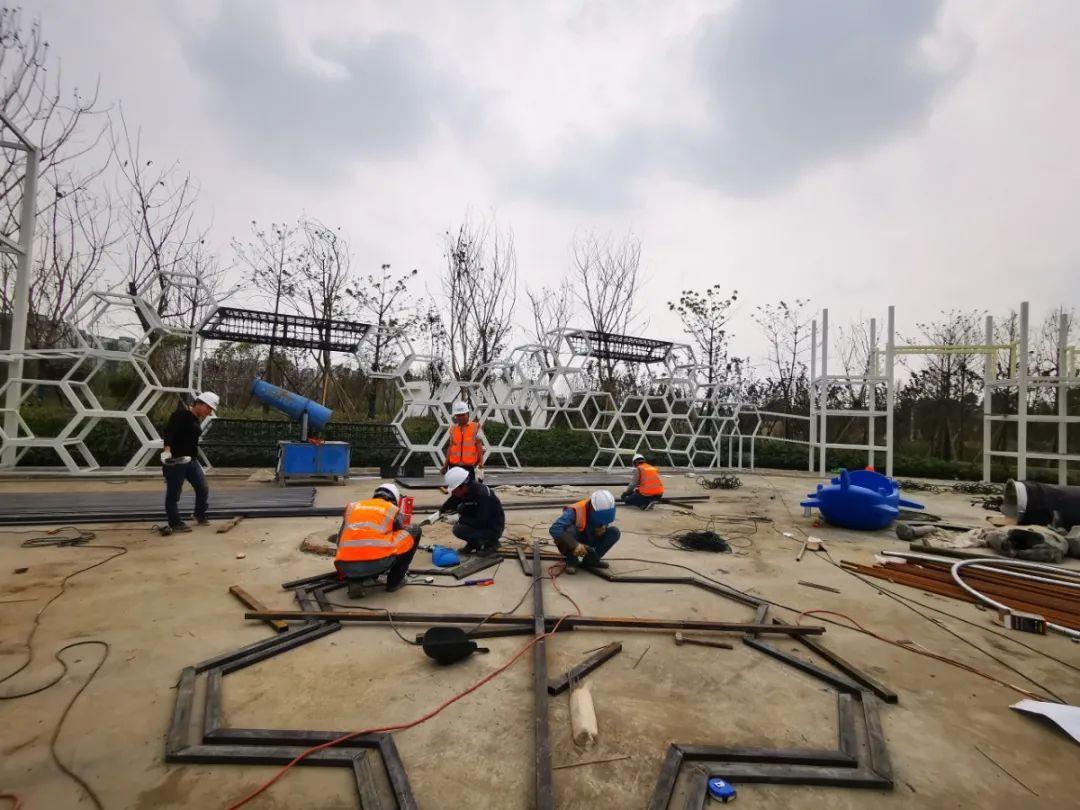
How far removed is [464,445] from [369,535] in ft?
11.2

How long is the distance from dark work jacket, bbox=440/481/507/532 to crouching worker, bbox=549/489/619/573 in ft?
2.37

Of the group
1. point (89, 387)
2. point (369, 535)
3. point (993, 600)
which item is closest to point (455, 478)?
point (369, 535)

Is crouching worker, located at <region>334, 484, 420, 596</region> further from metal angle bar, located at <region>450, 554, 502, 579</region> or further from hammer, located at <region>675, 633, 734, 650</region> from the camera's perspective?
hammer, located at <region>675, 633, 734, 650</region>

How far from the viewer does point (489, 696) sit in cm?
274

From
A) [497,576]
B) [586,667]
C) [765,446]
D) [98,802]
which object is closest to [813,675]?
[586,667]

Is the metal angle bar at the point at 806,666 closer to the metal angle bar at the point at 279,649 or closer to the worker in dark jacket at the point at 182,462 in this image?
the metal angle bar at the point at 279,649

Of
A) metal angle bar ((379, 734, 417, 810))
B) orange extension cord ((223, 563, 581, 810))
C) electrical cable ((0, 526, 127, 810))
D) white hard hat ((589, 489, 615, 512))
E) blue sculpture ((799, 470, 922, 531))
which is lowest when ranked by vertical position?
electrical cable ((0, 526, 127, 810))

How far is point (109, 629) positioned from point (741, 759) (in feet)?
12.4

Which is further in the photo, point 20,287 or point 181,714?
point 20,287

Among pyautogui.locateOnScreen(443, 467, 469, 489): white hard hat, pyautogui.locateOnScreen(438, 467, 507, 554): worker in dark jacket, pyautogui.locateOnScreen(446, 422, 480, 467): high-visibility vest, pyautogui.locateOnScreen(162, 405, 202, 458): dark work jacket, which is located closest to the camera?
pyautogui.locateOnScreen(443, 467, 469, 489): white hard hat

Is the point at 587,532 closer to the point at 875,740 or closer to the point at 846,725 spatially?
the point at 846,725

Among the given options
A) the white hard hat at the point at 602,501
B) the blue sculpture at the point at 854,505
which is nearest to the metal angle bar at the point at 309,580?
the white hard hat at the point at 602,501

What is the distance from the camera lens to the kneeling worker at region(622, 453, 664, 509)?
8.72 metres

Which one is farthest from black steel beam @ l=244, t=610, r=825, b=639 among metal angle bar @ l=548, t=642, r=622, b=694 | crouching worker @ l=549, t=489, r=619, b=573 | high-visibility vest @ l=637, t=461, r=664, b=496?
high-visibility vest @ l=637, t=461, r=664, b=496
